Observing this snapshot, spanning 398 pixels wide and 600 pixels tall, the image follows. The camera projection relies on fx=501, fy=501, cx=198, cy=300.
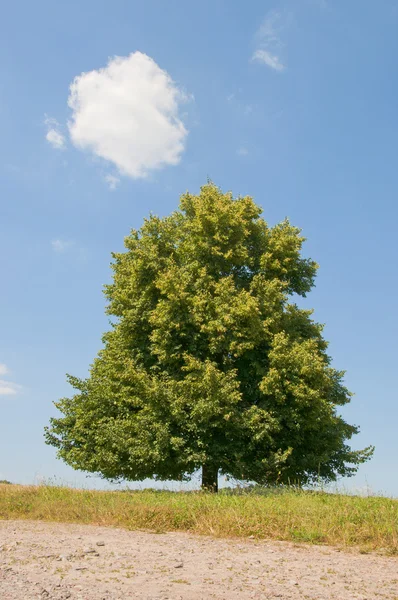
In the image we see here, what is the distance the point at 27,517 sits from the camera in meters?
14.6

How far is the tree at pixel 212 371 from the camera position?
1944 cm

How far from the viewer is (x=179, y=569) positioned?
7.91m

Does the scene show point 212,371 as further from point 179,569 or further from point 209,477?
point 179,569

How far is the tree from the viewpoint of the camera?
63.8ft

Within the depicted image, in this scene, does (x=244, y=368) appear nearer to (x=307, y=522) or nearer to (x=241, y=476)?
(x=241, y=476)

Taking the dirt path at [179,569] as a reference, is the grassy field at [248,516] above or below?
above

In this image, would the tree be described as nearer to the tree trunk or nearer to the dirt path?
the tree trunk

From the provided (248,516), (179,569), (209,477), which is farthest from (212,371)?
(179,569)

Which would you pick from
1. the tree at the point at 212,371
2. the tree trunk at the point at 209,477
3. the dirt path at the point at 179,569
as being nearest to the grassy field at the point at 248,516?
the dirt path at the point at 179,569

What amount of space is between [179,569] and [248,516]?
4.29m

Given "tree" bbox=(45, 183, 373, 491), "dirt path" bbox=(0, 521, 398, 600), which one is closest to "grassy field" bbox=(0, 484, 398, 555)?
"dirt path" bbox=(0, 521, 398, 600)

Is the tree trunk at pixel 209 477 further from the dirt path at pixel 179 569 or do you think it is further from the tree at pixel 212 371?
the dirt path at pixel 179 569

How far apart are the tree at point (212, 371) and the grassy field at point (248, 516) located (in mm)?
4030

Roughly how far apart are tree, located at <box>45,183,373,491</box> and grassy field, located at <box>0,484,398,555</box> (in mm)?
4030
